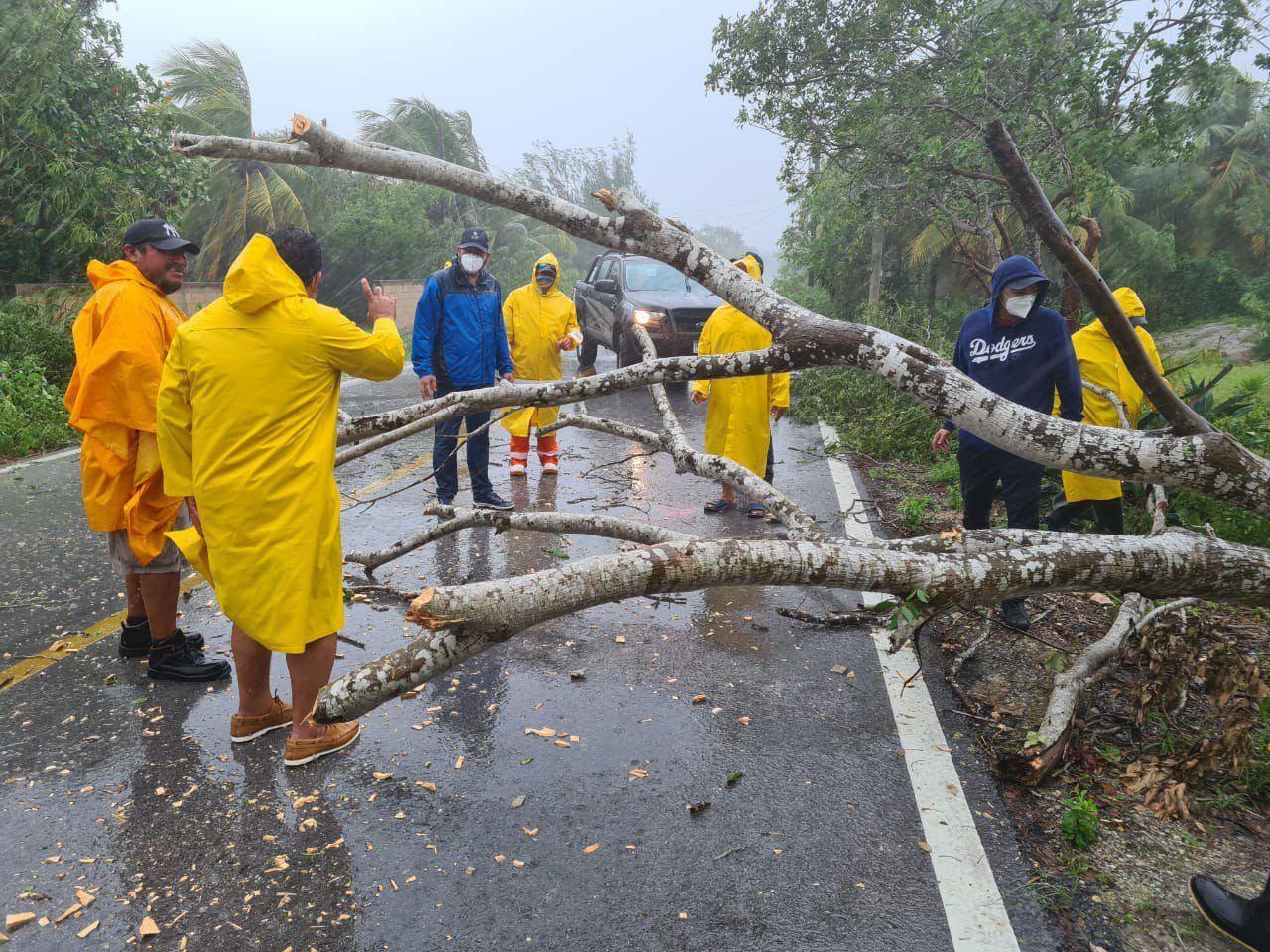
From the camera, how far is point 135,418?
3.86 meters

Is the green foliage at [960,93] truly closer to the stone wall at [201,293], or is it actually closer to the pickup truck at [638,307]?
the pickup truck at [638,307]

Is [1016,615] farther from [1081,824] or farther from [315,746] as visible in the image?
[315,746]

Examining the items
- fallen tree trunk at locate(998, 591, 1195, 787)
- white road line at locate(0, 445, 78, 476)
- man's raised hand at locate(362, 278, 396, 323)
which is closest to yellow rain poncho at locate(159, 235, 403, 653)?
man's raised hand at locate(362, 278, 396, 323)

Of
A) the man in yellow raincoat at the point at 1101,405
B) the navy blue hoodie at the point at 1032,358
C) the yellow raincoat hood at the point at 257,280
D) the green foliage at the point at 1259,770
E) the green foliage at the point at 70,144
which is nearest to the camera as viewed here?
the yellow raincoat hood at the point at 257,280

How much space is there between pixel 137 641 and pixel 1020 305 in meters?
4.87

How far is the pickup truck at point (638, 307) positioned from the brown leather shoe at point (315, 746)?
348 inches

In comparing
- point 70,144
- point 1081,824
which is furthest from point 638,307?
point 1081,824

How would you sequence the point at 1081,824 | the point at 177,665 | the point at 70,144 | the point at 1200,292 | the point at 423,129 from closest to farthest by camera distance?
1. the point at 1081,824
2. the point at 177,665
3. the point at 70,144
4. the point at 1200,292
5. the point at 423,129

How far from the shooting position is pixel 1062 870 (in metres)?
2.72

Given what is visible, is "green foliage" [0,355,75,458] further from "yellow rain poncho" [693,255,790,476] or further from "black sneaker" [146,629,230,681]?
"yellow rain poncho" [693,255,790,476]

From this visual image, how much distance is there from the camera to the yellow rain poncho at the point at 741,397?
6387 millimetres

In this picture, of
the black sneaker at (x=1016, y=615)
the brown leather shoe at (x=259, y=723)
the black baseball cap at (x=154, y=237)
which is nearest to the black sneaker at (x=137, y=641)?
the brown leather shoe at (x=259, y=723)

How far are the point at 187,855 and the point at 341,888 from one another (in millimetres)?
580

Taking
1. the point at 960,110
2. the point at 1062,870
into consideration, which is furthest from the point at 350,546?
the point at 960,110
